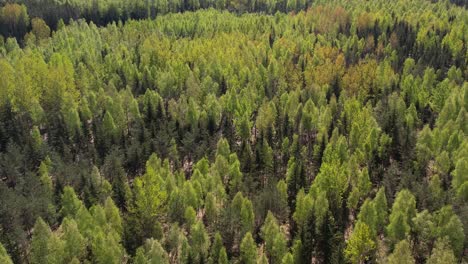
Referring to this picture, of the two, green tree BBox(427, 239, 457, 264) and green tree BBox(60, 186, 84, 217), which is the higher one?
green tree BBox(427, 239, 457, 264)

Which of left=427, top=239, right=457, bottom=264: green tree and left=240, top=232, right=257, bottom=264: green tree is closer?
left=427, top=239, right=457, bottom=264: green tree

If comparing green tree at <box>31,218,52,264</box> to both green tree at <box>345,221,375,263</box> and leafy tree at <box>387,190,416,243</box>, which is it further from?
leafy tree at <box>387,190,416,243</box>

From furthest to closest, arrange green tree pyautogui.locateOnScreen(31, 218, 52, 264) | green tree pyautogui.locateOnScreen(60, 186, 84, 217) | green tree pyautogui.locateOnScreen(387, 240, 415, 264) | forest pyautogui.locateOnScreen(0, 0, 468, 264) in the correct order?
1. green tree pyautogui.locateOnScreen(60, 186, 84, 217)
2. forest pyautogui.locateOnScreen(0, 0, 468, 264)
3. green tree pyautogui.locateOnScreen(31, 218, 52, 264)
4. green tree pyautogui.locateOnScreen(387, 240, 415, 264)

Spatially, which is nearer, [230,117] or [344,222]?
[344,222]

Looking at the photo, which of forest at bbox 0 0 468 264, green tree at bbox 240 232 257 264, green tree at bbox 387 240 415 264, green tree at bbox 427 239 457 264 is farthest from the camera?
forest at bbox 0 0 468 264

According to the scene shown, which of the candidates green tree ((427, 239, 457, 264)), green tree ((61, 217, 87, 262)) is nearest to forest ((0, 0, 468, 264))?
green tree ((61, 217, 87, 262))

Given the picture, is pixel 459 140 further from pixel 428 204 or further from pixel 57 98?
pixel 57 98

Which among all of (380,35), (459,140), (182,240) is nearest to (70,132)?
(182,240)

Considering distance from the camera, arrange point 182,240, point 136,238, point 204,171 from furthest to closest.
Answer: point 204,171, point 136,238, point 182,240

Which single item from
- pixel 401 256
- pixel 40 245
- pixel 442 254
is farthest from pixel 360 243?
pixel 40 245
